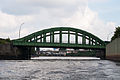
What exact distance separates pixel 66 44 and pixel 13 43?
25.3 metres

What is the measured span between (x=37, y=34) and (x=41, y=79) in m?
111

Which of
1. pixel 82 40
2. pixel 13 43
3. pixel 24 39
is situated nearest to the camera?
pixel 13 43

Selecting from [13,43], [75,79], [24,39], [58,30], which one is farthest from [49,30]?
[75,79]

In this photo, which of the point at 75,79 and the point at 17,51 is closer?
the point at 75,79

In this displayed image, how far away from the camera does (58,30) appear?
148 m

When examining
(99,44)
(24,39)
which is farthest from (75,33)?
(24,39)

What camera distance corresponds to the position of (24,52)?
145 metres

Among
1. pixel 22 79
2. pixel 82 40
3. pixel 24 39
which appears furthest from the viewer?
pixel 82 40

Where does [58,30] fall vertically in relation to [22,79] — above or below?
above

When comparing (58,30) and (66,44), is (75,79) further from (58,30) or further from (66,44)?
(58,30)

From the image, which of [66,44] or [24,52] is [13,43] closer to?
[24,52]

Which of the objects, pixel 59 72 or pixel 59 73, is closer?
pixel 59 73

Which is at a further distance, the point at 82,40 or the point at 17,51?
the point at 82,40

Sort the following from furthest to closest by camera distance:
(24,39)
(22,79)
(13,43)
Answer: (24,39), (13,43), (22,79)
